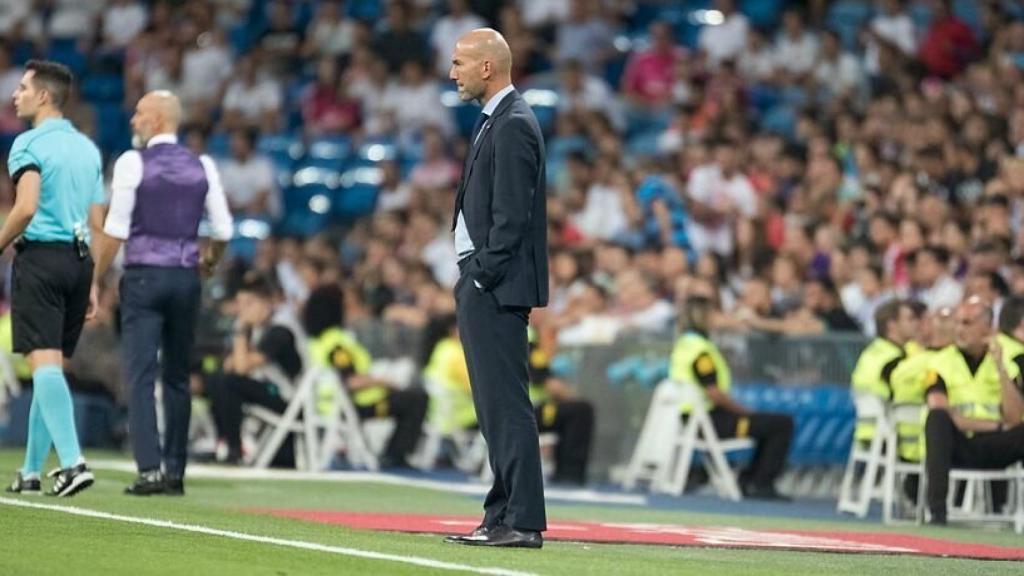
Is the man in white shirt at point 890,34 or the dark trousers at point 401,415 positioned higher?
the man in white shirt at point 890,34

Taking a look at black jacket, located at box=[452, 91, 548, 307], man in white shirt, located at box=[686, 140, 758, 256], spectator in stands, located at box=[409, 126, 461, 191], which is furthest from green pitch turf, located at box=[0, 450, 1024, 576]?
spectator in stands, located at box=[409, 126, 461, 191]

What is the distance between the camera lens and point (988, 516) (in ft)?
42.9

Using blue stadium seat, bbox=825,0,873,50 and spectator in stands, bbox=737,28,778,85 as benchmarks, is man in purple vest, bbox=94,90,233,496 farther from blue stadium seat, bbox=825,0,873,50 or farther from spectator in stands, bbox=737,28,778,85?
blue stadium seat, bbox=825,0,873,50

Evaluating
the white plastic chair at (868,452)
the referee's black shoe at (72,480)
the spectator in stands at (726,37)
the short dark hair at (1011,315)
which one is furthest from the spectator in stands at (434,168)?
the referee's black shoe at (72,480)

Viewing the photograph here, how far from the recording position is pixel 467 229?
8.80 m

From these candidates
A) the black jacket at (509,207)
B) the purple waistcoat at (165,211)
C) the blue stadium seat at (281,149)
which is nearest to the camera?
the black jacket at (509,207)

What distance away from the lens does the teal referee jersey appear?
10.8 metres

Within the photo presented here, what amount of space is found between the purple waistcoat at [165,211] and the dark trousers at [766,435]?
5.54m

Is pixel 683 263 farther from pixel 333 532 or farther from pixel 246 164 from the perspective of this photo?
pixel 333 532

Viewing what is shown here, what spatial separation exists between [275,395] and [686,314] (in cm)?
363

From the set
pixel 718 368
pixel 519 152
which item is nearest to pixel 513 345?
pixel 519 152

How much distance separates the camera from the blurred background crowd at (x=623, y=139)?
1725cm

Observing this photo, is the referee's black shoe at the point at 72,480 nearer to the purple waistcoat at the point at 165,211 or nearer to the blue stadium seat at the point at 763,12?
the purple waistcoat at the point at 165,211

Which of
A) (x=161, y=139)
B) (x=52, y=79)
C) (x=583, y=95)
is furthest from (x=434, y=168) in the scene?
(x=52, y=79)
